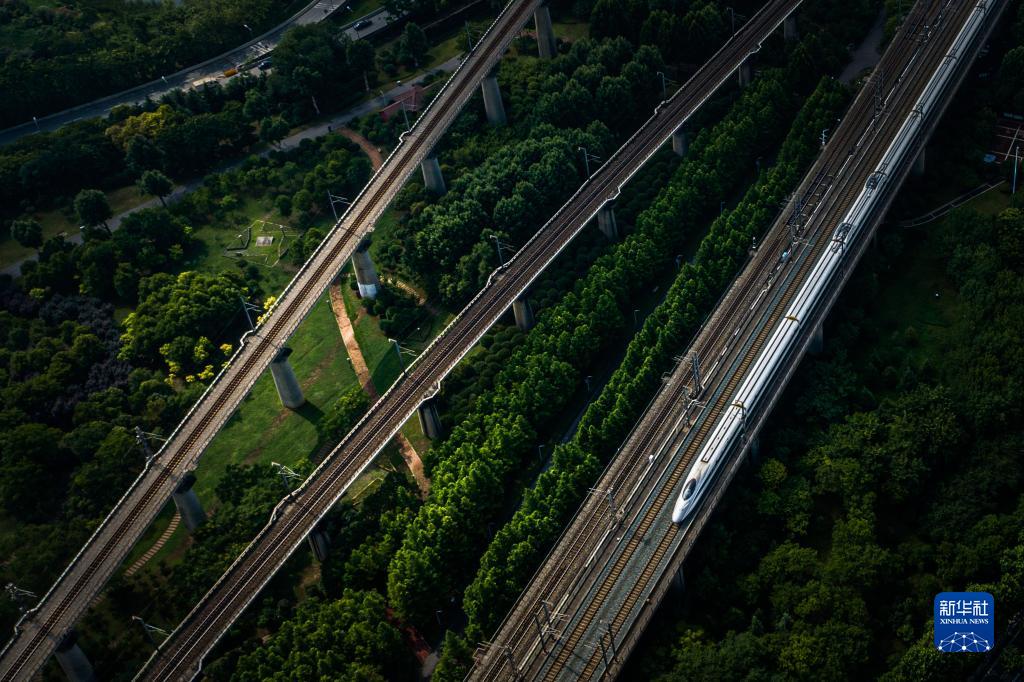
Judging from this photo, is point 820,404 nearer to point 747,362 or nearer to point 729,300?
point 747,362

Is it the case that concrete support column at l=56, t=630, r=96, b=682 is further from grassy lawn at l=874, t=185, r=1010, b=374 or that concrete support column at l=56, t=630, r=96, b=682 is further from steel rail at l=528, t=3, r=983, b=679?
grassy lawn at l=874, t=185, r=1010, b=374

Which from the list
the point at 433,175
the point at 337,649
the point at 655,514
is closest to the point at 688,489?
the point at 655,514

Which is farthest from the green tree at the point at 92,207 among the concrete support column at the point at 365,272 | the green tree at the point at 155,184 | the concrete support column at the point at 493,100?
the concrete support column at the point at 493,100

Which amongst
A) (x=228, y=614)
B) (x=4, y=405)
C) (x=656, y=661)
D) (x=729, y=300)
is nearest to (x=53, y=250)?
(x=4, y=405)

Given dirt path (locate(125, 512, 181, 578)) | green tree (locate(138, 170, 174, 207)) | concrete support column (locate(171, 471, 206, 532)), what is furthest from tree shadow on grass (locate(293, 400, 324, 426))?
green tree (locate(138, 170, 174, 207))

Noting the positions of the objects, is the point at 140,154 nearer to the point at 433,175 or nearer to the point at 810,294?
the point at 433,175

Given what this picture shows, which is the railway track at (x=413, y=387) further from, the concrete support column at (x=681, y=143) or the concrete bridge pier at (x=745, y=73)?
the concrete support column at (x=681, y=143)
